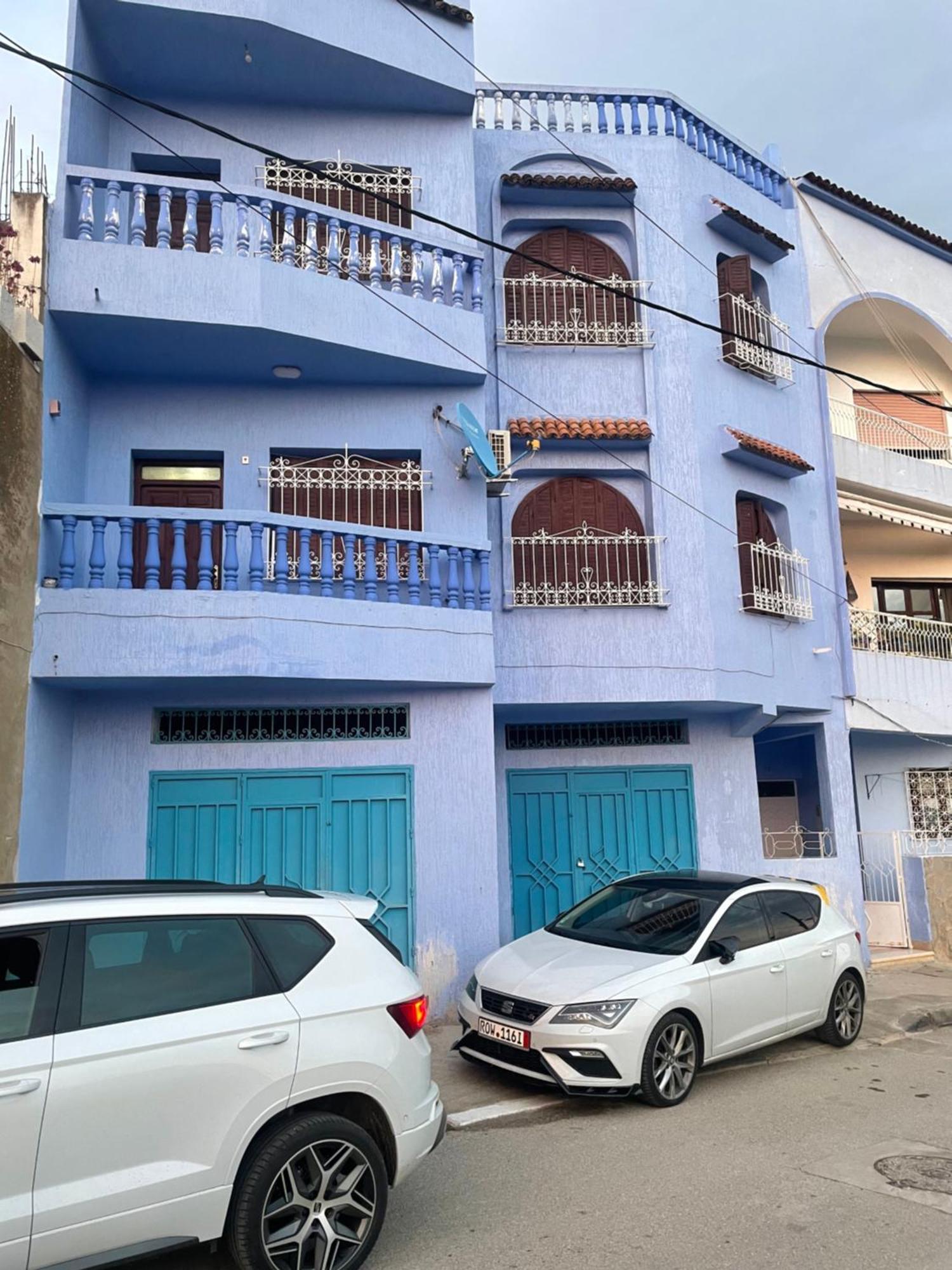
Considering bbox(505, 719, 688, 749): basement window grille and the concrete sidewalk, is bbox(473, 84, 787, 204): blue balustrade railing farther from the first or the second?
the concrete sidewalk

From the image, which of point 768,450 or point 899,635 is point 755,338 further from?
point 899,635

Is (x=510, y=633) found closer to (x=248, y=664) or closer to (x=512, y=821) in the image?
(x=512, y=821)

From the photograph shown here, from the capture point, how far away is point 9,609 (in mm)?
7438

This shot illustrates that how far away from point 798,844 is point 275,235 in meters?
9.39

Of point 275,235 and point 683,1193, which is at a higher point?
point 275,235

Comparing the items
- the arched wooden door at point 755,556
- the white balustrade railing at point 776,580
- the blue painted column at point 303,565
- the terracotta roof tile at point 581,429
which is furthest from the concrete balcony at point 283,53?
the white balustrade railing at point 776,580

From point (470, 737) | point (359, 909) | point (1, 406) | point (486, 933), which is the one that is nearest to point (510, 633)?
point (470, 737)

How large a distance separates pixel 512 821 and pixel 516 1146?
539cm

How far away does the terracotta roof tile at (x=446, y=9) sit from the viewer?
1056 cm

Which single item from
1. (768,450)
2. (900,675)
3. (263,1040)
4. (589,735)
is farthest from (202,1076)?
(900,675)

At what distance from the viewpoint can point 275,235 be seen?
9141mm

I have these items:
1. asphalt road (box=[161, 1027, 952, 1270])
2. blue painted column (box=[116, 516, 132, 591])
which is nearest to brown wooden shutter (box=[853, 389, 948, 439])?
asphalt road (box=[161, 1027, 952, 1270])

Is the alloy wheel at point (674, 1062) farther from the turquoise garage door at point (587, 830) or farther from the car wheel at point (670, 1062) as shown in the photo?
the turquoise garage door at point (587, 830)

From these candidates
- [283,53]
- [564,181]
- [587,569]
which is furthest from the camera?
[564,181]
